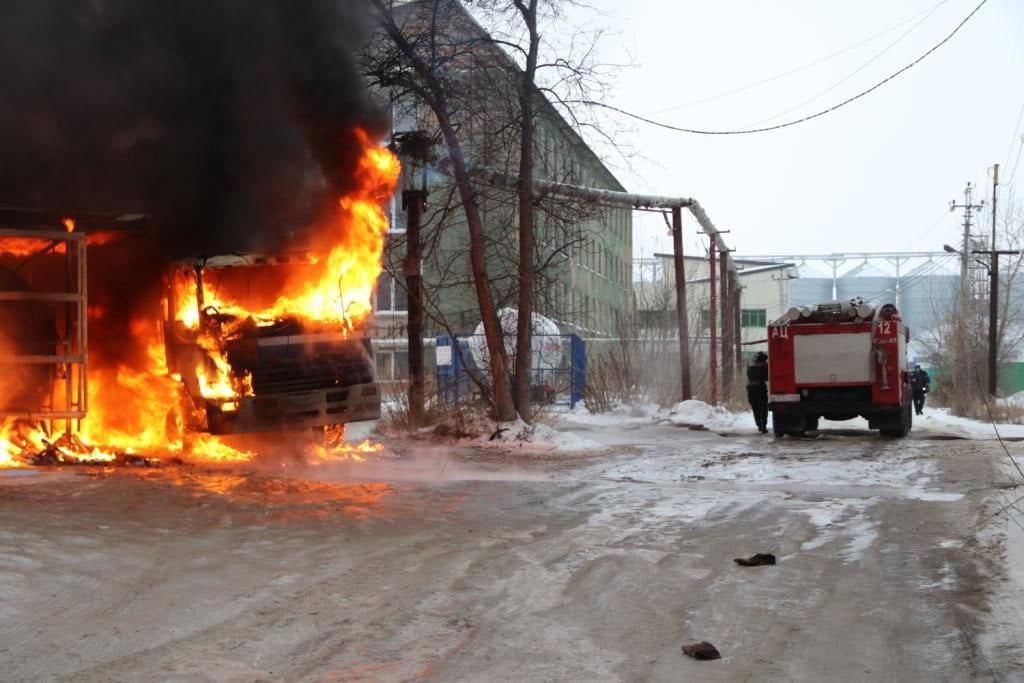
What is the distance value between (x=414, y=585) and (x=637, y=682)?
2313 mm

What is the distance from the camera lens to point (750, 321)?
252 ft

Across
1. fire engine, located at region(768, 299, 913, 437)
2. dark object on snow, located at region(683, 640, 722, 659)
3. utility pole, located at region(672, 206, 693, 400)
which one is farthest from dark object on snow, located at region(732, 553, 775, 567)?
utility pole, located at region(672, 206, 693, 400)

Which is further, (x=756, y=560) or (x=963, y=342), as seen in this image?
(x=963, y=342)

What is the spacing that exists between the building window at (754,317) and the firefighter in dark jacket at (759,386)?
55.0m

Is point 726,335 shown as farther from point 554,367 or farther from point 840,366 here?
point 840,366

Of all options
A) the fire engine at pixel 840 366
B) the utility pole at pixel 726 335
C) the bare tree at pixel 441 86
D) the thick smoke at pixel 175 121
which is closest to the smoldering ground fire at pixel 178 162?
the thick smoke at pixel 175 121

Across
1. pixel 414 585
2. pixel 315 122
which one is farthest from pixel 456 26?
pixel 414 585

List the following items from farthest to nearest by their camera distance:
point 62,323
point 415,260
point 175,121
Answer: point 415,260 < point 175,121 < point 62,323

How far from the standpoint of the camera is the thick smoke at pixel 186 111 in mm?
13617

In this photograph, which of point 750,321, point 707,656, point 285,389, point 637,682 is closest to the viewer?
point 637,682

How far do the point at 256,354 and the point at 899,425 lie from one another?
1189 centimetres

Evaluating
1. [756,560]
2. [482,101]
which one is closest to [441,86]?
[482,101]

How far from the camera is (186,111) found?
15.3m

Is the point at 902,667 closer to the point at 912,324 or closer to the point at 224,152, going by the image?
the point at 224,152
